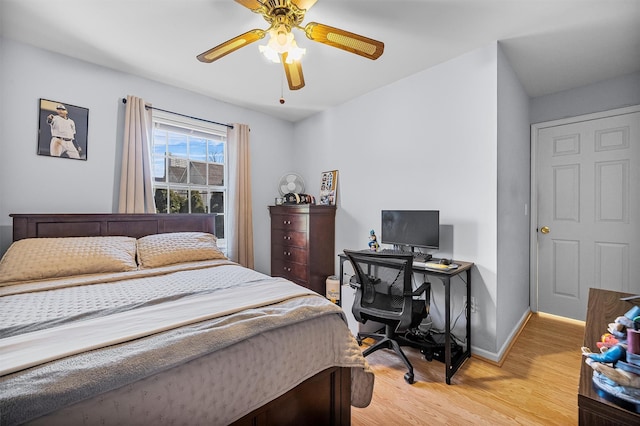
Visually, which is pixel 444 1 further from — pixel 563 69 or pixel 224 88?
pixel 224 88

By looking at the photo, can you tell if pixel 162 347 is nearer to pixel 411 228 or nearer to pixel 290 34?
pixel 290 34

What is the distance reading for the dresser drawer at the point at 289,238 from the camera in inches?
136

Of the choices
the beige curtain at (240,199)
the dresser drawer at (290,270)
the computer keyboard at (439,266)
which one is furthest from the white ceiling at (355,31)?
the dresser drawer at (290,270)

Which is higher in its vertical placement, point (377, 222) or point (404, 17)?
point (404, 17)

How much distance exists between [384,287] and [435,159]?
1336 mm

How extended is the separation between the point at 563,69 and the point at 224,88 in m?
3.39

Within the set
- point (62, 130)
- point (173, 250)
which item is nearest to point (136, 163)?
point (62, 130)

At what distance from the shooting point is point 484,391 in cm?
189

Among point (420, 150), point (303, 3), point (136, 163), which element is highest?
point (303, 3)

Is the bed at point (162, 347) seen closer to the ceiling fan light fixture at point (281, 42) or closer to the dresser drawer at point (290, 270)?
the ceiling fan light fixture at point (281, 42)

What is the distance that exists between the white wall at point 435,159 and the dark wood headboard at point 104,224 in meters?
1.77

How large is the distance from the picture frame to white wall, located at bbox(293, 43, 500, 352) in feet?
0.24

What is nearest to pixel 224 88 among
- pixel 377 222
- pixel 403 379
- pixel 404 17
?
pixel 404 17

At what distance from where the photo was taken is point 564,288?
10.1 feet
